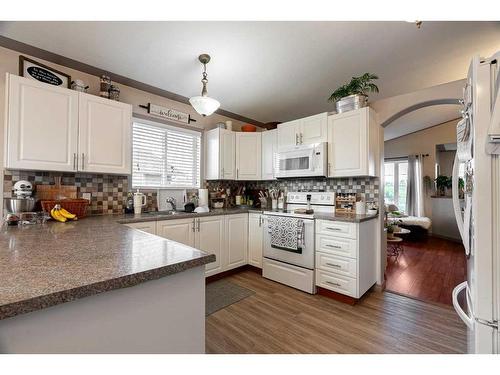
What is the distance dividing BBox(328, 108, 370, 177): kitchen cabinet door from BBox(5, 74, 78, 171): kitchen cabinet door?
267 cm

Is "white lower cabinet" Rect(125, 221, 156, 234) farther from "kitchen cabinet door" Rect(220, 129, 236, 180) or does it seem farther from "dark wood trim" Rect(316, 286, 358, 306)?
"dark wood trim" Rect(316, 286, 358, 306)

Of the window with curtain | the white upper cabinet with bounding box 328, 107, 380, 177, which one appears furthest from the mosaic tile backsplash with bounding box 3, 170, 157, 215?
the window with curtain

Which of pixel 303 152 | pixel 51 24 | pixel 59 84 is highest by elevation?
pixel 51 24

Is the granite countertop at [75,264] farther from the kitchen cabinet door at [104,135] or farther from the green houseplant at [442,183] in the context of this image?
the green houseplant at [442,183]

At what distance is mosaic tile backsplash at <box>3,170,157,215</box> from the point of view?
2.00 m

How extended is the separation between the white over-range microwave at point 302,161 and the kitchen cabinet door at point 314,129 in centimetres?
10

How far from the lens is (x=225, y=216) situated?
298 centimetres

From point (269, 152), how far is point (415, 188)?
4.97 m

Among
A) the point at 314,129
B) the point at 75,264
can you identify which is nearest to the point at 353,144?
the point at 314,129

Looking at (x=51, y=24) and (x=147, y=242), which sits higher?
(x=51, y=24)
